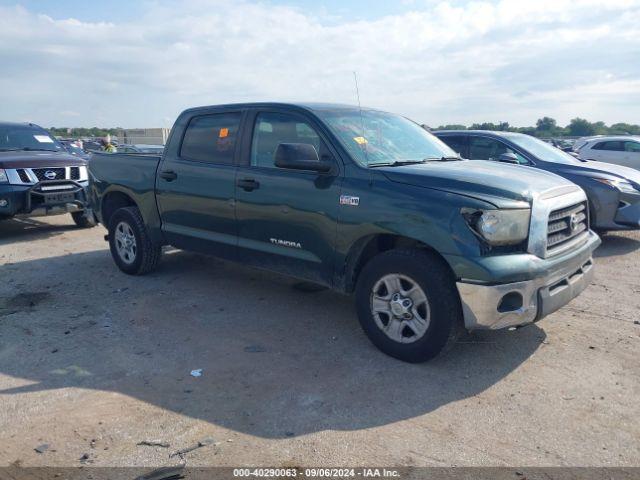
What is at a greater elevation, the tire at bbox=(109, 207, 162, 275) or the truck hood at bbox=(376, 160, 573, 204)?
the truck hood at bbox=(376, 160, 573, 204)

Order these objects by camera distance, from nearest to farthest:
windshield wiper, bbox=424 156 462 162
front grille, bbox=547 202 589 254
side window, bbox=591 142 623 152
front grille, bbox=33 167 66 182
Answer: front grille, bbox=547 202 589 254
windshield wiper, bbox=424 156 462 162
front grille, bbox=33 167 66 182
side window, bbox=591 142 623 152

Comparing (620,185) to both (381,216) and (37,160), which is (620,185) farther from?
(37,160)

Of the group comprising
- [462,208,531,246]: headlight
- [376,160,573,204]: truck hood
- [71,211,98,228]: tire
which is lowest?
[71,211,98,228]: tire

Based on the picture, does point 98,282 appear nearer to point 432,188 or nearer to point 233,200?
point 233,200

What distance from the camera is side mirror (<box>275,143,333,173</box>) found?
4297mm

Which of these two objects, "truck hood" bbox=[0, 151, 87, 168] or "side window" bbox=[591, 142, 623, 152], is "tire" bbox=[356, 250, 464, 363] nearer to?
"truck hood" bbox=[0, 151, 87, 168]

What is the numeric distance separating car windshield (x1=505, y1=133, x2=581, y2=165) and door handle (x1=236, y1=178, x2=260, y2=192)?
509cm

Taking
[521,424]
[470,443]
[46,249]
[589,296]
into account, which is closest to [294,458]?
[470,443]

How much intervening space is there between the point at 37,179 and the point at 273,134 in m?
5.44

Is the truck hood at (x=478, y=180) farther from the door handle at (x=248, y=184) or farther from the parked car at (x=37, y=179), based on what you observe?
the parked car at (x=37, y=179)

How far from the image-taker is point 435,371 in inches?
157

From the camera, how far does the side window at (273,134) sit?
4.77 metres

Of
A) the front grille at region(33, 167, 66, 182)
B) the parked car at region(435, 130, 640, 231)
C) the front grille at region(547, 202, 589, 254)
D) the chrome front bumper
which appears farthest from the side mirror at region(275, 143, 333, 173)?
the front grille at region(33, 167, 66, 182)

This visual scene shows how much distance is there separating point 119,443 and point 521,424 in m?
2.36
